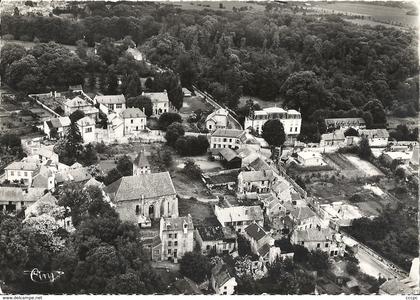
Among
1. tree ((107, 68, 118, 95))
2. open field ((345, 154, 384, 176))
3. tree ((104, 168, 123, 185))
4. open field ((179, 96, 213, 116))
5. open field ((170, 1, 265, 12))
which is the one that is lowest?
open field ((345, 154, 384, 176))

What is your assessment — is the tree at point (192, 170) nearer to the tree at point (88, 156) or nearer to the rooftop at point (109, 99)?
the tree at point (88, 156)

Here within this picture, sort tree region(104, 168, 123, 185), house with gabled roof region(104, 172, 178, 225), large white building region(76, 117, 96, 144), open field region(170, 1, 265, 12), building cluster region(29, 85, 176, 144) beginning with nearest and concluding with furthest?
house with gabled roof region(104, 172, 178, 225), tree region(104, 168, 123, 185), large white building region(76, 117, 96, 144), building cluster region(29, 85, 176, 144), open field region(170, 1, 265, 12)

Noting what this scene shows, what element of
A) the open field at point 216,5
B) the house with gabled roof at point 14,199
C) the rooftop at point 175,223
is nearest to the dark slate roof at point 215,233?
the rooftop at point 175,223

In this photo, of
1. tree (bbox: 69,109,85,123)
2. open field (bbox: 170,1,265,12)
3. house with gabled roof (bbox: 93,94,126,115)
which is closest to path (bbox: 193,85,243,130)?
house with gabled roof (bbox: 93,94,126,115)

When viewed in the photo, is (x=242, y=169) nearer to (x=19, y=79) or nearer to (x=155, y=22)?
(x=19, y=79)

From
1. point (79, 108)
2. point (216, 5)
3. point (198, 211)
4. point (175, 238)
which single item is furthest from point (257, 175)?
point (216, 5)

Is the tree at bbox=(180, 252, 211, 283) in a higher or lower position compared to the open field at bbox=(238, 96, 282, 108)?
lower

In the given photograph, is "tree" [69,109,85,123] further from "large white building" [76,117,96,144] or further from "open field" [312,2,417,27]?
"open field" [312,2,417,27]
